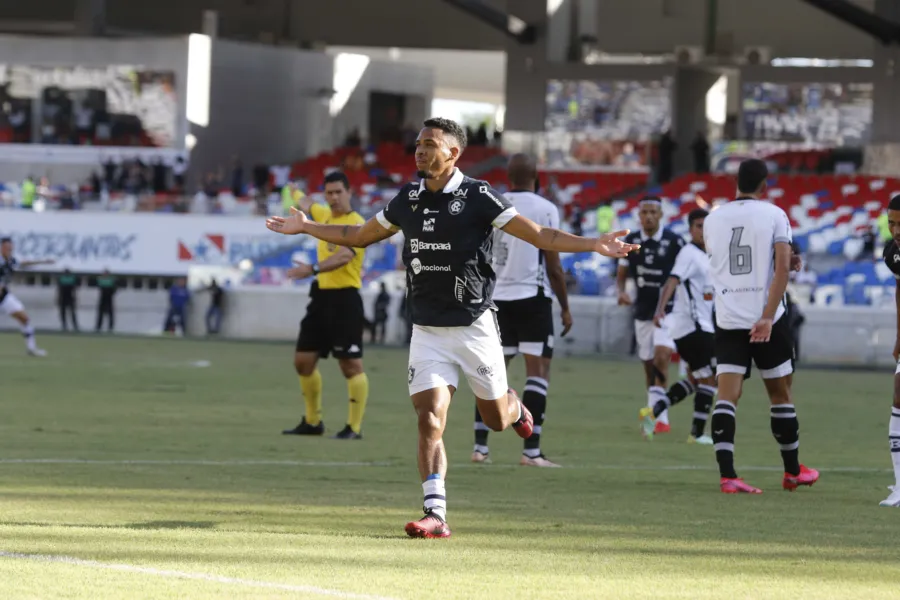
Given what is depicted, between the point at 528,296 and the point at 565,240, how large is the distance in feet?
13.2

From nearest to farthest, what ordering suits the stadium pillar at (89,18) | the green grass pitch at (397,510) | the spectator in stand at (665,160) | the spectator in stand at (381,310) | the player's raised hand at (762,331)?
the green grass pitch at (397,510), the player's raised hand at (762,331), the spectator in stand at (381,310), the spectator in stand at (665,160), the stadium pillar at (89,18)

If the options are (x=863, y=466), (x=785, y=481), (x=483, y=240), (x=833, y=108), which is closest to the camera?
(x=483, y=240)

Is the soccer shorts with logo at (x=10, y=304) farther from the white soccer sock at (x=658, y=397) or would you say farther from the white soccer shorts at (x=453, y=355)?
the white soccer shorts at (x=453, y=355)

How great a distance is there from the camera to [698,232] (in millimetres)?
15547

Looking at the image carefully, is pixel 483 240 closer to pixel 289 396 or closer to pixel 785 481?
pixel 785 481

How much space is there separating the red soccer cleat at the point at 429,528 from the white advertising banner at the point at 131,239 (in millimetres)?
32229

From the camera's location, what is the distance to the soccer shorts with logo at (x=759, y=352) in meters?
10.4

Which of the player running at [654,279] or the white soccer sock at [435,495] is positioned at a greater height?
the player running at [654,279]

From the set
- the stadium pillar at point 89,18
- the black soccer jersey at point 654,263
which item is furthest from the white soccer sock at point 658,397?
the stadium pillar at point 89,18

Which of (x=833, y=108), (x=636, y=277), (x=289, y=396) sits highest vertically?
(x=833, y=108)

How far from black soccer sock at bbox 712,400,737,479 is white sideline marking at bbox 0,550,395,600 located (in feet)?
14.8

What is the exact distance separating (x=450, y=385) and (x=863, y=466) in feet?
17.7

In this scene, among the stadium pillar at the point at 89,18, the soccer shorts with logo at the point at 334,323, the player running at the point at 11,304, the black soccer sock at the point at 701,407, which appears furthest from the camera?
the stadium pillar at the point at 89,18

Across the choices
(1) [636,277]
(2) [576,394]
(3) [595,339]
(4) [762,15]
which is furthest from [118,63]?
(1) [636,277]
